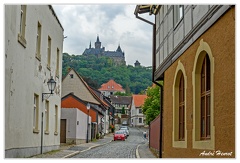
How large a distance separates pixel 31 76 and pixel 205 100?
20.4 ft

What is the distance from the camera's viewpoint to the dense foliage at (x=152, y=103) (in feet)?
115

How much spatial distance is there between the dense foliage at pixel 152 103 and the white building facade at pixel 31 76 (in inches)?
617

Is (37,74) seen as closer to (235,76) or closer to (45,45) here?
(45,45)

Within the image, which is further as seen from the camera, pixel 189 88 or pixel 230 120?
pixel 189 88

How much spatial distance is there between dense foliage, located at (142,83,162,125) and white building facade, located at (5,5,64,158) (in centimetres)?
1568

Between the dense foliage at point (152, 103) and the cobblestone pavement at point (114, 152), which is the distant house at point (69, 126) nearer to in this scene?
the cobblestone pavement at point (114, 152)

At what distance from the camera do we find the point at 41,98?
16.0 m

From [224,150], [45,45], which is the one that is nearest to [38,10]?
[45,45]

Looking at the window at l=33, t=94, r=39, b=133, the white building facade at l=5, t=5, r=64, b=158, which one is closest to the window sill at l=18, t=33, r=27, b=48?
the white building facade at l=5, t=5, r=64, b=158

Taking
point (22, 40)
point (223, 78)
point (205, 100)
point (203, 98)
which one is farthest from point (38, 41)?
point (223, 78)

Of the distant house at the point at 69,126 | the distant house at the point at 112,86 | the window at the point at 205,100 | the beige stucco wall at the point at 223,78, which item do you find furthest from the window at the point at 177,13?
the distant house at the point at 69,126

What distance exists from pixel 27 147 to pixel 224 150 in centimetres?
739

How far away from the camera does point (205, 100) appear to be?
32.8ft

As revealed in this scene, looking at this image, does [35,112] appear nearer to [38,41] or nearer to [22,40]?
[38,41]
